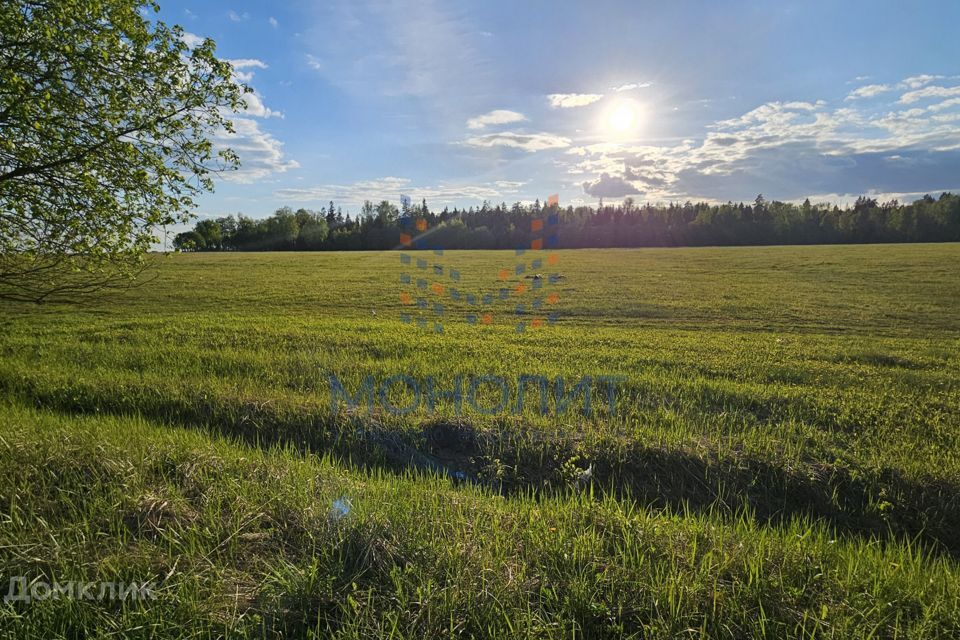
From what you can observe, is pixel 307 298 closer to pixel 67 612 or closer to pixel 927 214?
pixel 67 612

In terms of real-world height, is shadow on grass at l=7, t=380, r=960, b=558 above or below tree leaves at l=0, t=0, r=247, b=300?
below

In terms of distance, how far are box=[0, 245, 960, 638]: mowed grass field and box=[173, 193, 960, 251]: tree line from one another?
65582 millimetres

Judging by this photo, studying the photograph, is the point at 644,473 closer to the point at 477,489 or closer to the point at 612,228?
the point at 477,489

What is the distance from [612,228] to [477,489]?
359ft

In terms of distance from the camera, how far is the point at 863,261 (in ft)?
143

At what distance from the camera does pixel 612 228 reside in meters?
108

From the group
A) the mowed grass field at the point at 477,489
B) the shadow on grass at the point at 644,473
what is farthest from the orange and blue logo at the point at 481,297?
the shadow on grass at the point at 644,473

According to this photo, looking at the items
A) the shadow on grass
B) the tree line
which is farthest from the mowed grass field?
the tree line

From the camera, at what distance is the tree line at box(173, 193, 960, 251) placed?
3302 inches

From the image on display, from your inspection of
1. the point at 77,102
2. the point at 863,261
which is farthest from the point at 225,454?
the point at 863,261

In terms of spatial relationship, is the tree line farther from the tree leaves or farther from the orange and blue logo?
the tree leaves

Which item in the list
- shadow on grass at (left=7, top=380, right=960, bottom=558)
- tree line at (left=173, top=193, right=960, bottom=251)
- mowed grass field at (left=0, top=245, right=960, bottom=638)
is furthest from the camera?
tree line at (left=173, top=193, right=960, bottom=251)

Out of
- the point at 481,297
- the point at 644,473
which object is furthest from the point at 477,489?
the point at 481,297

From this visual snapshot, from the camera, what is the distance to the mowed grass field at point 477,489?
3223mm
